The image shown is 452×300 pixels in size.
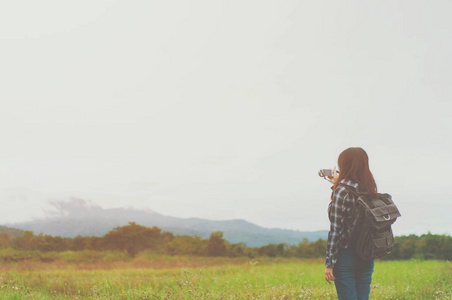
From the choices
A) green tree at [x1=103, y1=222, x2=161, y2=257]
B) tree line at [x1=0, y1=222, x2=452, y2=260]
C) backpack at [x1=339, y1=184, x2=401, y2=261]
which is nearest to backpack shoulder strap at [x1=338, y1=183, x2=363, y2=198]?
backpack at [x1=339, y1=184, x2=401, y2=261]

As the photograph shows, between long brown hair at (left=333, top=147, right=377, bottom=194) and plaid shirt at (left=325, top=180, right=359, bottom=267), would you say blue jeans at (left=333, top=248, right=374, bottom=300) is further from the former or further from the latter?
long brown hair at (left=333, top=147, right=377, bottom=194)

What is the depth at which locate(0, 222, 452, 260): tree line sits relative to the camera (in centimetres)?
2705

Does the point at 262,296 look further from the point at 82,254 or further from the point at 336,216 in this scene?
the point at 82,254

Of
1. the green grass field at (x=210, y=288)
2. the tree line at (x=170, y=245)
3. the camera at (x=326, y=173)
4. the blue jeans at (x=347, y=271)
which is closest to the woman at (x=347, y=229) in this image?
the blue jeans at (x=347, y=271)

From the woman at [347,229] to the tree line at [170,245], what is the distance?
24.5 m

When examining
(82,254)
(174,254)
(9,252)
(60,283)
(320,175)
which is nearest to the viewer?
(320,175)

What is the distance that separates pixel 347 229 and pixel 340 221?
0.47 feet

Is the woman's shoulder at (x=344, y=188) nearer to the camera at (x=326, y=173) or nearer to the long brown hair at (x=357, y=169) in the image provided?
the long brown hair at (x=357, y=169)

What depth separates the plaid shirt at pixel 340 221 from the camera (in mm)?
4820

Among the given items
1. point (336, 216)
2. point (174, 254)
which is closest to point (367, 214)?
point (336, 216)

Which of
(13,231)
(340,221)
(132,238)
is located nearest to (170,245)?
(132,238)

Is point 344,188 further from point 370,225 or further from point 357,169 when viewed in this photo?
point 370,225

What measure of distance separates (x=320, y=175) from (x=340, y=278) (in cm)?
128

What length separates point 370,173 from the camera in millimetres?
4984
